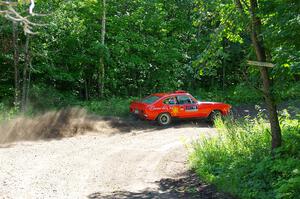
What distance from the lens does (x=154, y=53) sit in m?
23.8

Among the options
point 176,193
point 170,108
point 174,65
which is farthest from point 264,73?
point 174,65

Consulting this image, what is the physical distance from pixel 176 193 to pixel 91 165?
125 inches

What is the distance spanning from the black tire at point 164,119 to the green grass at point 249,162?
21.1 feet

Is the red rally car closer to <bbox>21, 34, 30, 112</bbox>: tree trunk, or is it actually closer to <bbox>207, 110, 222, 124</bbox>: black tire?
<bbox>207, 110, 222, 124</bbox>: black tire

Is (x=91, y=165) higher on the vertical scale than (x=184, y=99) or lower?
lower

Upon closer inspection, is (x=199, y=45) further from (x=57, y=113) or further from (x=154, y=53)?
(x=57, y=113)

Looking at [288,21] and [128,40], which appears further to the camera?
[128,40]

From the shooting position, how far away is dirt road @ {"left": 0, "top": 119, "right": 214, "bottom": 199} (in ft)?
29.1

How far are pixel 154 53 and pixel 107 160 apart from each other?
13.0 meters

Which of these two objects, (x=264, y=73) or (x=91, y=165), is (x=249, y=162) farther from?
(x=91, y=165)

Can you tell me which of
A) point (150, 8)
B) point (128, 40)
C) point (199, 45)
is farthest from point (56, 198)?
point (199, 45)

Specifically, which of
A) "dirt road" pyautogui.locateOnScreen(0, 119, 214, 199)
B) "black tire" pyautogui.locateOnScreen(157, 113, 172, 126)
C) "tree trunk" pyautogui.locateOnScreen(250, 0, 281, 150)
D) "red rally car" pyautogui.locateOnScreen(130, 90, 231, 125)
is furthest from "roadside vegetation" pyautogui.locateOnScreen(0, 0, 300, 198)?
"black tire" pyautogui.locateOnScreen(157, 113, 172, 126)

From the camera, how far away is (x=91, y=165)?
11.1m

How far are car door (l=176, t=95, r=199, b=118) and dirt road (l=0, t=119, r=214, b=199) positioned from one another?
9.11 feet
